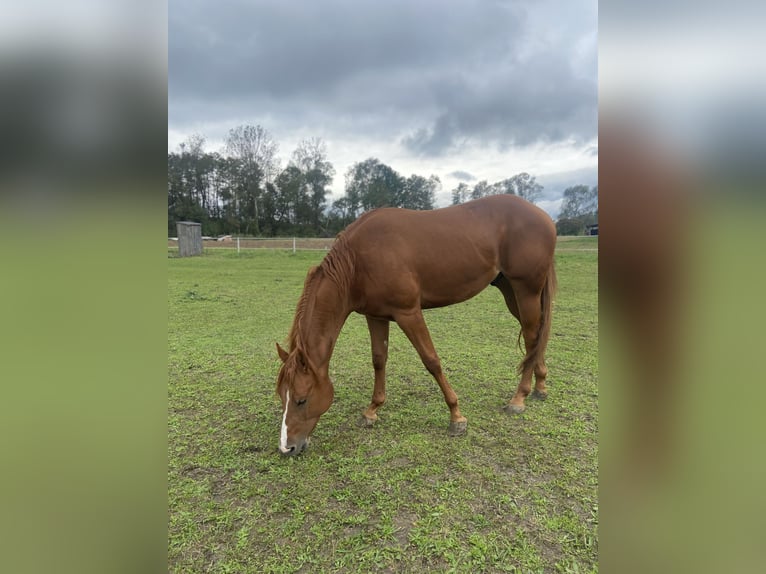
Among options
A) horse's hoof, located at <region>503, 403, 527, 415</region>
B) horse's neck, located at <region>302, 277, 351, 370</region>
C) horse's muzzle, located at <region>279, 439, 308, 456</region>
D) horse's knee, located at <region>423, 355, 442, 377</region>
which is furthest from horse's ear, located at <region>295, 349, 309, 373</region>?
horse's hoof, located at <region>503, 403, 527, 415</region>

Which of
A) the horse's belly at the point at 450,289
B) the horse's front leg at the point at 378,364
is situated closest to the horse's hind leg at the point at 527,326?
the horse's belly at the point at 450,289

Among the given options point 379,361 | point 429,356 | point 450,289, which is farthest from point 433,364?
point 450,289

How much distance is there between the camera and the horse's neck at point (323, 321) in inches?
105

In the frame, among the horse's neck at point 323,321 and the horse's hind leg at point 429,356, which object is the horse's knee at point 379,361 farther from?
the horse's neck at point 323,321

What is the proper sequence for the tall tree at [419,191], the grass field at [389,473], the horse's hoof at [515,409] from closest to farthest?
the grass field at [389,473]
the horse's hoof at [515,409]
the tall tree at [419,191]

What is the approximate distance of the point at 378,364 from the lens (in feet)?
10.9

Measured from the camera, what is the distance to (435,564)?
5.86 feet

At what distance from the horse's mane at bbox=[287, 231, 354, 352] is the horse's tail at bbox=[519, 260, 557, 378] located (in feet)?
Result: 5.99

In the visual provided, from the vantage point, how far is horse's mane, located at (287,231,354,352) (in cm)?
270

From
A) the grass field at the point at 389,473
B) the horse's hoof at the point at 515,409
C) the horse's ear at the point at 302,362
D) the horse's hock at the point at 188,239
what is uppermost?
the horse's hock at the point at 188,239

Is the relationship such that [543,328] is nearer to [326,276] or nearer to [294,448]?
[326,276]

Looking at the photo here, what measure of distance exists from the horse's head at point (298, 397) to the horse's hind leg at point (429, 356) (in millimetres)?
834
